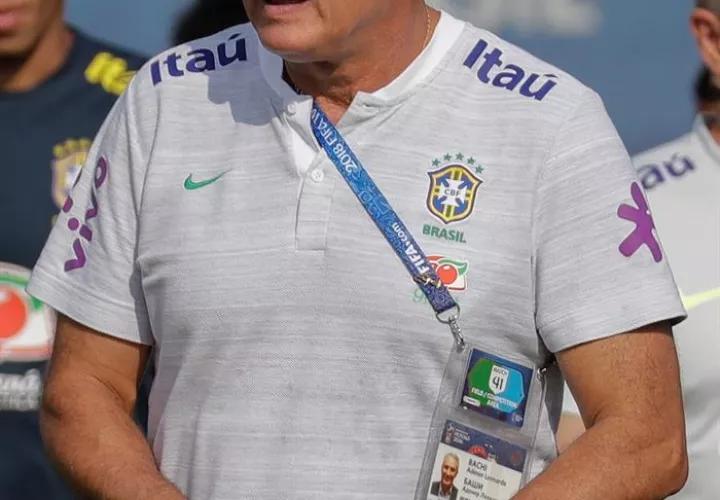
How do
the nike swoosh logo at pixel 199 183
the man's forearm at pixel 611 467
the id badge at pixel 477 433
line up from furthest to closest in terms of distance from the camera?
the nike swoosh logo at pixel 199 183
the id badge at pixel 477 433
the man's forearm at pixel 611 467

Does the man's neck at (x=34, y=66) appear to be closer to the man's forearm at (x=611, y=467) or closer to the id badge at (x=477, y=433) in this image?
the id badge at (x=477, y=433)

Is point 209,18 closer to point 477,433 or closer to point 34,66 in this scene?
point 34,66

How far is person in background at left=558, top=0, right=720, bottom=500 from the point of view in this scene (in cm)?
408

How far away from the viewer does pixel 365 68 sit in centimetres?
316

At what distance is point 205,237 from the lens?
3.12 meters

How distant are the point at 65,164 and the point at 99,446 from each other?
1.44 meters

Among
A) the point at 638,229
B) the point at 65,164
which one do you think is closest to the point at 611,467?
the point at 638,229

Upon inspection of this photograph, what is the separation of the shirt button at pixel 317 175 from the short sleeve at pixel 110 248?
287 mm

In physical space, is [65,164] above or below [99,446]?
below

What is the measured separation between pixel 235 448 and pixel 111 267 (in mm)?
369

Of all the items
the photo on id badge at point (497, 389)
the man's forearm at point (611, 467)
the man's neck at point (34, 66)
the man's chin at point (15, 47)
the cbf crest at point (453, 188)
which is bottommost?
the man's neck at point (34, 66)

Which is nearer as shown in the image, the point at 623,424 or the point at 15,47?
the point at 623,424

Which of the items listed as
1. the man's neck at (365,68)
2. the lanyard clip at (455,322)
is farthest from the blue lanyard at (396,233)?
the man's neck at (365,68)

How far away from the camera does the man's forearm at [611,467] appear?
2914 millimetres
